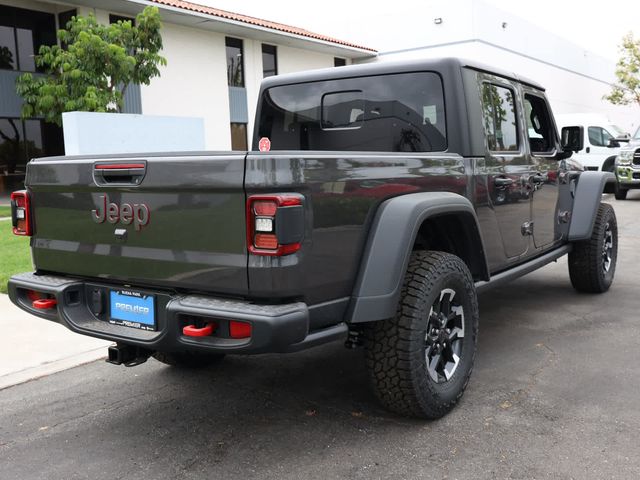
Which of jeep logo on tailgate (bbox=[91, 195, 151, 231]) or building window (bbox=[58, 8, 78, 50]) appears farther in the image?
building window (bbox=[58, 8, 78, 50])

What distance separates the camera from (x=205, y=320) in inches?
106

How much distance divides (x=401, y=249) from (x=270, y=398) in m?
1.33

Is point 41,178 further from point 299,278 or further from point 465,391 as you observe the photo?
point 465,391

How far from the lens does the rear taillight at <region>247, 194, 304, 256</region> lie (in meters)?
2.53

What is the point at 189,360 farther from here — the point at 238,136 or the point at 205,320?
the point at 238,136

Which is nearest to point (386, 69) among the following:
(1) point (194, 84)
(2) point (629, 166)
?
(2) point (629, 166)

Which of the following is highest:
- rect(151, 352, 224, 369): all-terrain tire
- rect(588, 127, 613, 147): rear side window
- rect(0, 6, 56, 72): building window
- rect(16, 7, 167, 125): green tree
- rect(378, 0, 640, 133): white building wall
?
rect(378, 0, 640, 133): white building wall

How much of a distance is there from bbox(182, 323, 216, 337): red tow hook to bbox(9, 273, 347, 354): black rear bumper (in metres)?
0.02

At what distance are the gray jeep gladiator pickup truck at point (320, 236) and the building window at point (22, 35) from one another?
46.4ft

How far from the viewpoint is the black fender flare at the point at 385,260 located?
2.91 metres

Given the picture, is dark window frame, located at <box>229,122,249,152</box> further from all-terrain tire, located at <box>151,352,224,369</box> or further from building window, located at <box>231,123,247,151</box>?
all-terrain tire, located at <box>151,352,224,369</box>

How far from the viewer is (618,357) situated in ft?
13.8

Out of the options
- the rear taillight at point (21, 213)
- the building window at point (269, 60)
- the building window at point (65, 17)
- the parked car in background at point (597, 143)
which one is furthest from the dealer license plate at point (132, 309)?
the building window at point (269, 60)

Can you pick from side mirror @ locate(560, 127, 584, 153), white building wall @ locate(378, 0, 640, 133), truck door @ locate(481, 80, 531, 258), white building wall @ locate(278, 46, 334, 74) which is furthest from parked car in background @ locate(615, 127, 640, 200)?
white building wall @ locate(278, 46, 334, 74)
